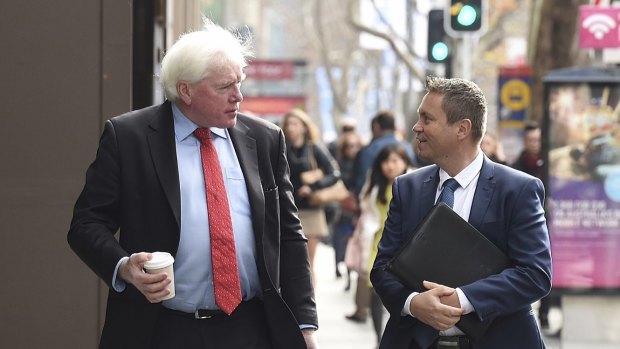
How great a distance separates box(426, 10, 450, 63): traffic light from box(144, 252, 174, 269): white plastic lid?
11.5m

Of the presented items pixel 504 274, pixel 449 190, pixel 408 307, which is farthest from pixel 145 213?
pixel 504 274

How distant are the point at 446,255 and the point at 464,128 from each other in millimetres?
432

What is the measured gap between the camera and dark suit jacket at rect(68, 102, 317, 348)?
165 inches

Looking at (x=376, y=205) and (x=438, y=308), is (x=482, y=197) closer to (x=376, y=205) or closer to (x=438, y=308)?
(x=438, y=308)

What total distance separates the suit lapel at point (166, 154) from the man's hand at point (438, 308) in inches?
32.0

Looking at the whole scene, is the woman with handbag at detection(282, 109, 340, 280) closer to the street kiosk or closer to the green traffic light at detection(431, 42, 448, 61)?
the street kiosk

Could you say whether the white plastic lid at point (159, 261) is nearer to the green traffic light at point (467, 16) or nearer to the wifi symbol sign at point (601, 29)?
the wifi symbol sign at point (601, 29)

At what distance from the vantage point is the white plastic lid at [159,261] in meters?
3.88

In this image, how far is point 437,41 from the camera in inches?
597

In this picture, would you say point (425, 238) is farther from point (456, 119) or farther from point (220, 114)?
point (220, 114)

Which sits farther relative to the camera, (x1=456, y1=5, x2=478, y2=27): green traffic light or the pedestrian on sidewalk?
(x1=456, y1=5, x2=478, y2=27): green traffic light

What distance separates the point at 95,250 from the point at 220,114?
62 centimetres

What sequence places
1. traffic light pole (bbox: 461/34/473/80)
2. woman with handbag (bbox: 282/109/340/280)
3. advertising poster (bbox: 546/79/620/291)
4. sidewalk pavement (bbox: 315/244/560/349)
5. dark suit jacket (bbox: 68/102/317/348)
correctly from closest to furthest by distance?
dark suit jacket (bbox: 68/102/317/348) → advertising poster (bbox: 546/79/620/291) → sidewalk pavement (bbox: 315/244/560/349) → woman with handbag (bbox: 282/109/340/280) → traffic light pole (bbox: 461/34/473/80)

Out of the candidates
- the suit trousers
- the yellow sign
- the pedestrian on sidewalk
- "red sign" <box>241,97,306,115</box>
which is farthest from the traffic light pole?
"red sign" <box>241,97,306,115</box>
